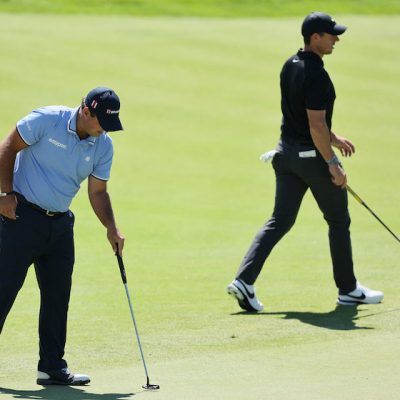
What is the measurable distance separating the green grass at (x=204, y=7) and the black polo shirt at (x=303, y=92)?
19845 mm

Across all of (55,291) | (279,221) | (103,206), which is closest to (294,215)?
(279,221)

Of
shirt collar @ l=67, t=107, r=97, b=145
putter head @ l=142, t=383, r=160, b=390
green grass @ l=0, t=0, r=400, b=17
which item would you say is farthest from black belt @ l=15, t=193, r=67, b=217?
green grass @ l=0, t=0, r=400, b=17

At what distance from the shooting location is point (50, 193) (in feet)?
21.9

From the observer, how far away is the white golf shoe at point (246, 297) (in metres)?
8.88

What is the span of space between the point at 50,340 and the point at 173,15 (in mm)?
23154

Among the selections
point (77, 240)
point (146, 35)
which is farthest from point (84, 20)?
point (77, 240)

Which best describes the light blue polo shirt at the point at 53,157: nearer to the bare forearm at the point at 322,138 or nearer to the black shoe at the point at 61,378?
the black shoe at the point at 61,378

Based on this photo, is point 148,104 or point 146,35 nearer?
point 148,104

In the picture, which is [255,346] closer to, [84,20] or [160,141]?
[160,141]

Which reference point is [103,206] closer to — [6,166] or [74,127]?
[74,127]

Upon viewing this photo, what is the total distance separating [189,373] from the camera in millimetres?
6883

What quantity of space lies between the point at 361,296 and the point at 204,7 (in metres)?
23.3

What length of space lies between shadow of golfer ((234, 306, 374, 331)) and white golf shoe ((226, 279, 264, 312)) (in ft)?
0.25

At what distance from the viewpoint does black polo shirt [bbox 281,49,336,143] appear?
8.66m
